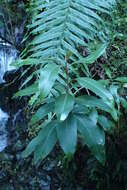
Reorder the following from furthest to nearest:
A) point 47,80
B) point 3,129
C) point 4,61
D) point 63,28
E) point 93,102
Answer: point 4,61 < point 3,129 < point 63,28 < point 93,102 < point 47,80

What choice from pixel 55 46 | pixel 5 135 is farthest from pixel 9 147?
pixel 55 46

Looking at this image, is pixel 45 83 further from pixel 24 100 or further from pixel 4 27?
pixel 4 27

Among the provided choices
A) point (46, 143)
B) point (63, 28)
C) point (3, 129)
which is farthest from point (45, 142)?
point (3, 129)

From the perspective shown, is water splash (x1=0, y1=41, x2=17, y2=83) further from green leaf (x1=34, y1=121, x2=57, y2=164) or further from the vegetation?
green leaf (x1=34, y1=121, x2=57, y2=164)

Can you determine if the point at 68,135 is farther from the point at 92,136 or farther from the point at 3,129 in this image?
the point at 3,129

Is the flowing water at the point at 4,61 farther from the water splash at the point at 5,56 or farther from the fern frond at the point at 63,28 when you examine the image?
the fern frond at the point at 63,28

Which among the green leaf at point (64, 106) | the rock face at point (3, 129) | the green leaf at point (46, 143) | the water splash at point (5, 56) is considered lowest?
the rock face at point (3, 129)

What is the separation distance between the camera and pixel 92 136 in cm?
115

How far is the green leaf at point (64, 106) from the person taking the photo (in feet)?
3.50

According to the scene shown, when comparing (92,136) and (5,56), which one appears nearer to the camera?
(92,136)

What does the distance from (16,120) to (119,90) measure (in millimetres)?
1617

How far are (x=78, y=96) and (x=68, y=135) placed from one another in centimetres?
19

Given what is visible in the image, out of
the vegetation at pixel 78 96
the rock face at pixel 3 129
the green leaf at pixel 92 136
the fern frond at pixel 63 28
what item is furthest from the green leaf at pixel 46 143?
the rock face at pixel 3 129

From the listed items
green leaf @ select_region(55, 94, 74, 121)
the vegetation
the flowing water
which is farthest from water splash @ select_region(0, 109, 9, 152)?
green leaf @ select_region(55, 94, 74, 121)
